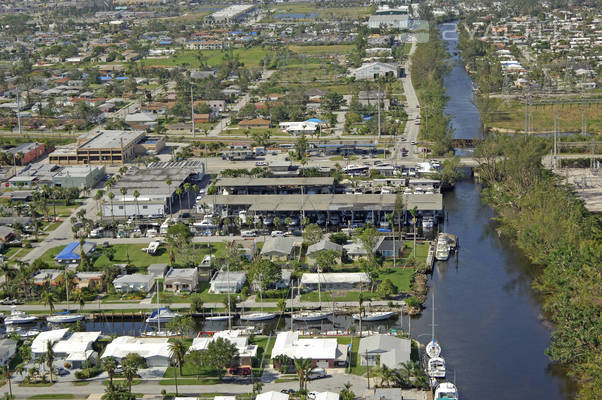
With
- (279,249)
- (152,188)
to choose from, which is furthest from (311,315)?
(152,188)

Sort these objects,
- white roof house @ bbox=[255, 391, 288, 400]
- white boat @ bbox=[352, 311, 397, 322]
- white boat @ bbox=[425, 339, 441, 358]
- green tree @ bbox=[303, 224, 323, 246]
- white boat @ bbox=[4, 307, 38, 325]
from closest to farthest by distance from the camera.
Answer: white roof house @ bbox=[255, 391, 288, 400] → white boat @ bbox=[425, 339, 441, 358] → white boat @ bbox=[352, 311, 397, 322] → white boat @ bbox=[4, 307, 38, 325] → green tree @ bbox=[303, 224, 323, 246]

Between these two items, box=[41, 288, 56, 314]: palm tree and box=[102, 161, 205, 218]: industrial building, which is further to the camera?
box=[102, 161, 205, 218]: industrial building

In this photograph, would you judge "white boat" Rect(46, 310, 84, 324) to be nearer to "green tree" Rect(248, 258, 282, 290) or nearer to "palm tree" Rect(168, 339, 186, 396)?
"palm tree" Rect(168, 339, 186, 396)

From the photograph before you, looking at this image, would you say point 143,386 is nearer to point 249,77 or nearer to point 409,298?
point 409,298

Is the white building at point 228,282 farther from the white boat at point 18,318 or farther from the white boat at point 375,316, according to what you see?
the white boat at point 18,318

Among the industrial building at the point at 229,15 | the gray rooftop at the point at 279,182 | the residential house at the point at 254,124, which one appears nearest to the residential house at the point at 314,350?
the gray rooftop at the point at 279,182

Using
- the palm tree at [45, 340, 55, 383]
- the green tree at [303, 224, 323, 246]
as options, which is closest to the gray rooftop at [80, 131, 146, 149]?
the green tree at [303, 224, 323, 246]

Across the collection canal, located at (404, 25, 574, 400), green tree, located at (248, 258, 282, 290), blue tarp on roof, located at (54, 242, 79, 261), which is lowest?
canal, located at (404, 25, 574, 400)
